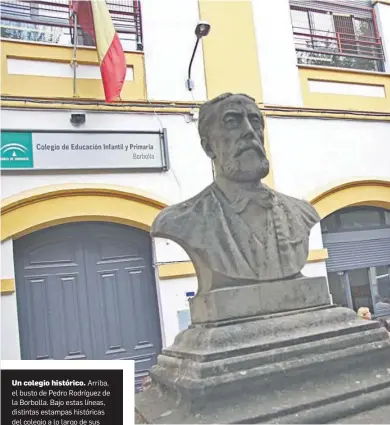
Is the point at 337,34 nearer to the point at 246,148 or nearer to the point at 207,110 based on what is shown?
the point at 207,110

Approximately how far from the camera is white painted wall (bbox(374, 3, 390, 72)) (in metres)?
6.00

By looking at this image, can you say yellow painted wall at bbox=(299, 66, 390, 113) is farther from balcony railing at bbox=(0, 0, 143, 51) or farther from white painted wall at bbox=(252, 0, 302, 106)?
balcony railing at bbox=(0, 0, 143, 51)

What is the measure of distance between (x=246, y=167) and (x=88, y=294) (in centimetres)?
248

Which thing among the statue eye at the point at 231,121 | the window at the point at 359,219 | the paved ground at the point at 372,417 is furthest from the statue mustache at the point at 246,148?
the window at the point at 359,219

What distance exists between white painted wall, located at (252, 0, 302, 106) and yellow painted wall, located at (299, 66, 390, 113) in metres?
0.12

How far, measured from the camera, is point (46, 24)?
464 cm

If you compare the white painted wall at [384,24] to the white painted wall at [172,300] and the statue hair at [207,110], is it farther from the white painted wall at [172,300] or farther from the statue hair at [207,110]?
the statue hair at [207,110]

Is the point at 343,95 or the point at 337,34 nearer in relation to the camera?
the point at 343,95

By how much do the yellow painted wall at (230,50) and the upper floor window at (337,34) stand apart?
74 cm

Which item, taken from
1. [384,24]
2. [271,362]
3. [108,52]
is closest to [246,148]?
[271,362]

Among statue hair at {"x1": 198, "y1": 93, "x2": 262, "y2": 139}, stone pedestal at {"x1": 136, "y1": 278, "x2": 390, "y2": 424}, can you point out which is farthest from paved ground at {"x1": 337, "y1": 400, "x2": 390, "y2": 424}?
statue hair at {"x1": 198, "y1": 93, "x2": 262, "y2": 139}

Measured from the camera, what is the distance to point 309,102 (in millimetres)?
5379

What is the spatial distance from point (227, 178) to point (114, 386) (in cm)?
121

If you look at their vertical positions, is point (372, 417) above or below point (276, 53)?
below
